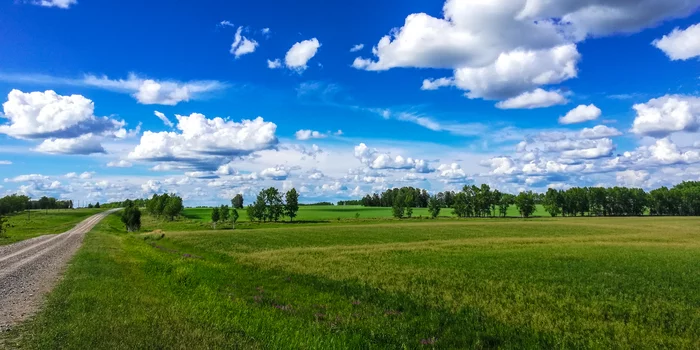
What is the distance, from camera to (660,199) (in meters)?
186

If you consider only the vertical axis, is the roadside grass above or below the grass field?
below

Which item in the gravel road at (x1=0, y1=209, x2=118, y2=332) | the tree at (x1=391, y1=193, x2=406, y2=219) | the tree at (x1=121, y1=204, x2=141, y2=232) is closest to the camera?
the gravel road at (x1=0, y1=209, x2=118, y2=332)

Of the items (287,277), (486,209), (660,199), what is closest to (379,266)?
(287,277)

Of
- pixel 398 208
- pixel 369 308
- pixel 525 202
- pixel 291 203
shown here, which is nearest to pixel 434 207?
pixel 398 208

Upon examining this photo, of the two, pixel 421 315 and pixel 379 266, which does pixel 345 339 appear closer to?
pixel 421 315

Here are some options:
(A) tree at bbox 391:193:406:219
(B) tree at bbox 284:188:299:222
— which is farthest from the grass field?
(A) tree at bbox 391:193:406:219

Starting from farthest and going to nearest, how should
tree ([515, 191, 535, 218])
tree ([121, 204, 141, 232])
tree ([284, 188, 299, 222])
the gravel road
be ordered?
tree ([515, 191, 535, 218]) < tree ([284, 188, 299, 222]) < tree ([121, 204, 141, 232]) < the gravel road

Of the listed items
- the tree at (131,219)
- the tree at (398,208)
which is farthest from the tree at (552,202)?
the tree at (131,219)

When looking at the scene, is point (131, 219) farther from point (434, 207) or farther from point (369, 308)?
point (434, 207)

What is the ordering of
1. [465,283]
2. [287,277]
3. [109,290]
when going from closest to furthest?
1. [109,290]
2. [465,283]
3. [287,277]

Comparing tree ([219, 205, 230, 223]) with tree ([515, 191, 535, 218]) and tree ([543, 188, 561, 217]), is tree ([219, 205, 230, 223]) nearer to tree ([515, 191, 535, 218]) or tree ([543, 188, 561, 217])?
tree ([515, 191, 535, 218])

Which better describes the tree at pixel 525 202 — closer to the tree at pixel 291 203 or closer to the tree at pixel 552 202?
the tree at pixel 552 202

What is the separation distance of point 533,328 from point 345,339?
20.9ft

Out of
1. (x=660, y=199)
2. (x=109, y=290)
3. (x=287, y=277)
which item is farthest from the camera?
(x=660, y=199)
